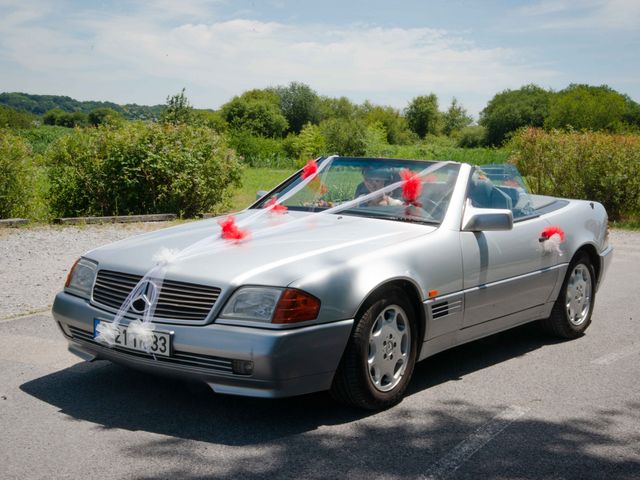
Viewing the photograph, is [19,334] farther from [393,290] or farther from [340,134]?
[340,134]

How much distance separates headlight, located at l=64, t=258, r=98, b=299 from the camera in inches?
193

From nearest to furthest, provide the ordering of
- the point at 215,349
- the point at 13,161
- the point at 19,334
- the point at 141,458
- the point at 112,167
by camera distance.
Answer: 1. the point at 141,458
2. the point at 215,349
3. the point at 19,334
4. the point at 13,161
5. the point at 112,167

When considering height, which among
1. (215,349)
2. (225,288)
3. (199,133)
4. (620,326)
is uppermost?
(199,133)

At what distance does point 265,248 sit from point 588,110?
10783 centimetres

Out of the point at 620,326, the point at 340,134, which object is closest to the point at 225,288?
the point at 620,326

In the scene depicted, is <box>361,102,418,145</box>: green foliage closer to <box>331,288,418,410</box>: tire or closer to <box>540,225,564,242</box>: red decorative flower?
<box>540,225,564,242</box>: red decorative flower

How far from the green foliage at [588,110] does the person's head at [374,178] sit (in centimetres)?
10265

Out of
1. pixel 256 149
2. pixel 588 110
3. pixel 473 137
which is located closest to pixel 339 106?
pixel 473 137

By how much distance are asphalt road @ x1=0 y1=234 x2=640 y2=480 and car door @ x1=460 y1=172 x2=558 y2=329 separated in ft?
1.62

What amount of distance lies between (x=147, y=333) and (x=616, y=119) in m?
109

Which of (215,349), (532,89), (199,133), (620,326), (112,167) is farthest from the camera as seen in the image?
(532,89)

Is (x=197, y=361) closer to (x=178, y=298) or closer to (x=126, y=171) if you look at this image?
(x=178, y=298)

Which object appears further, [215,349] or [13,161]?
[13,161]

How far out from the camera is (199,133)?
16.8m
